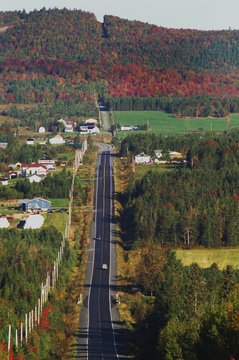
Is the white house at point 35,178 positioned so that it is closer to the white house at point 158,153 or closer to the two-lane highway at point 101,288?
the two-lane highway at point 101,288

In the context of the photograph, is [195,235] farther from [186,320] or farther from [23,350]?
[23,350]

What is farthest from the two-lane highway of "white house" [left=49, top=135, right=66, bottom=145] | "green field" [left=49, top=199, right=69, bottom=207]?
"white house" [left=49, top=135, right=66, bottom=145]

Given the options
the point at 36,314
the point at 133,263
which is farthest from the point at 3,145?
the point at 36,314

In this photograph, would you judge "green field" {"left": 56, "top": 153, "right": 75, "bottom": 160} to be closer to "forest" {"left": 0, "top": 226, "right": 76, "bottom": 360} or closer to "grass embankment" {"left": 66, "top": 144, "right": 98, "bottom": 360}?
"grass embankment" {"left": 66, "top": 144, "right": 98, "bottom": 360}

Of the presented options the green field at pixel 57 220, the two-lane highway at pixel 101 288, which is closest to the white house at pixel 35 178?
the two-lane highway at pixel 101 288

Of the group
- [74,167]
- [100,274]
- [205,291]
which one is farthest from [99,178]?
[205,291]

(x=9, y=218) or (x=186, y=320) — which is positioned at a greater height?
(x=186, y=320)

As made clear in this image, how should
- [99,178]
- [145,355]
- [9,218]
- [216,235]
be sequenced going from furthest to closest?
[99,178] < [9,218] < [216,235] < [145,355]

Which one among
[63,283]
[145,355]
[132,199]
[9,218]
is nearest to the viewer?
[145,355]
